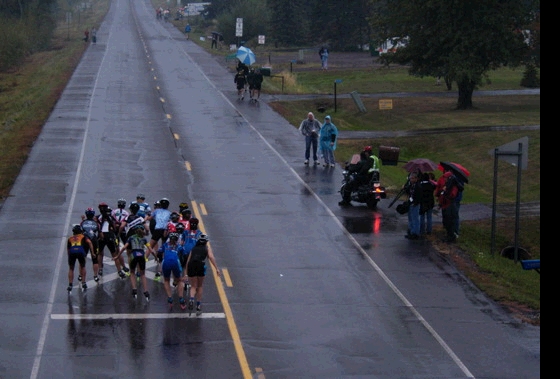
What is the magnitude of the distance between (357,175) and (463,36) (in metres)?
22.7

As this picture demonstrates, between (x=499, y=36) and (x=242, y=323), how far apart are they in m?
33.4

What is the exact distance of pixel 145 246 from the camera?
16.9 metres

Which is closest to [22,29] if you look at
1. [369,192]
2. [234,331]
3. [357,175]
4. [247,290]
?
[357,175]

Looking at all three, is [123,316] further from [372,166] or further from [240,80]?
[240,80]

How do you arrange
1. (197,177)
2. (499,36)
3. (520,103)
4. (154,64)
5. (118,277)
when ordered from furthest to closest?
(154,64), (520,103), (499,36), (197,177), (118,277)

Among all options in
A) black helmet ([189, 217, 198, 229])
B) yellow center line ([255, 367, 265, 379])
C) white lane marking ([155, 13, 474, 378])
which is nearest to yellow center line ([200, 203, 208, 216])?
white lane marking ([155, 13, 474, 378])

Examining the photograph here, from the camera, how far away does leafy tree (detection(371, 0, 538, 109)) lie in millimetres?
45125

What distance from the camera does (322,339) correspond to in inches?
595

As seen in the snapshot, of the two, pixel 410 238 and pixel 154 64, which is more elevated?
pixel 154 64

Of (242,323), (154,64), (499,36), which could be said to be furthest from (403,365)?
(154,64)

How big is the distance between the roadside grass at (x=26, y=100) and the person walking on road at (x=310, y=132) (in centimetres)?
942

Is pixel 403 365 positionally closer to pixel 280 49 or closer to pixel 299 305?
pixel 299 305

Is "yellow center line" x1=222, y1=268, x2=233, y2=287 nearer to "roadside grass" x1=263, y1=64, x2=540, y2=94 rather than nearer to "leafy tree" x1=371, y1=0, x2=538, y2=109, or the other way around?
"leafy tree" x1=371, y1=0, x2=538, y2=109

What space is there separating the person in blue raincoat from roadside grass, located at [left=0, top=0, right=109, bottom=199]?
9.85 meters
